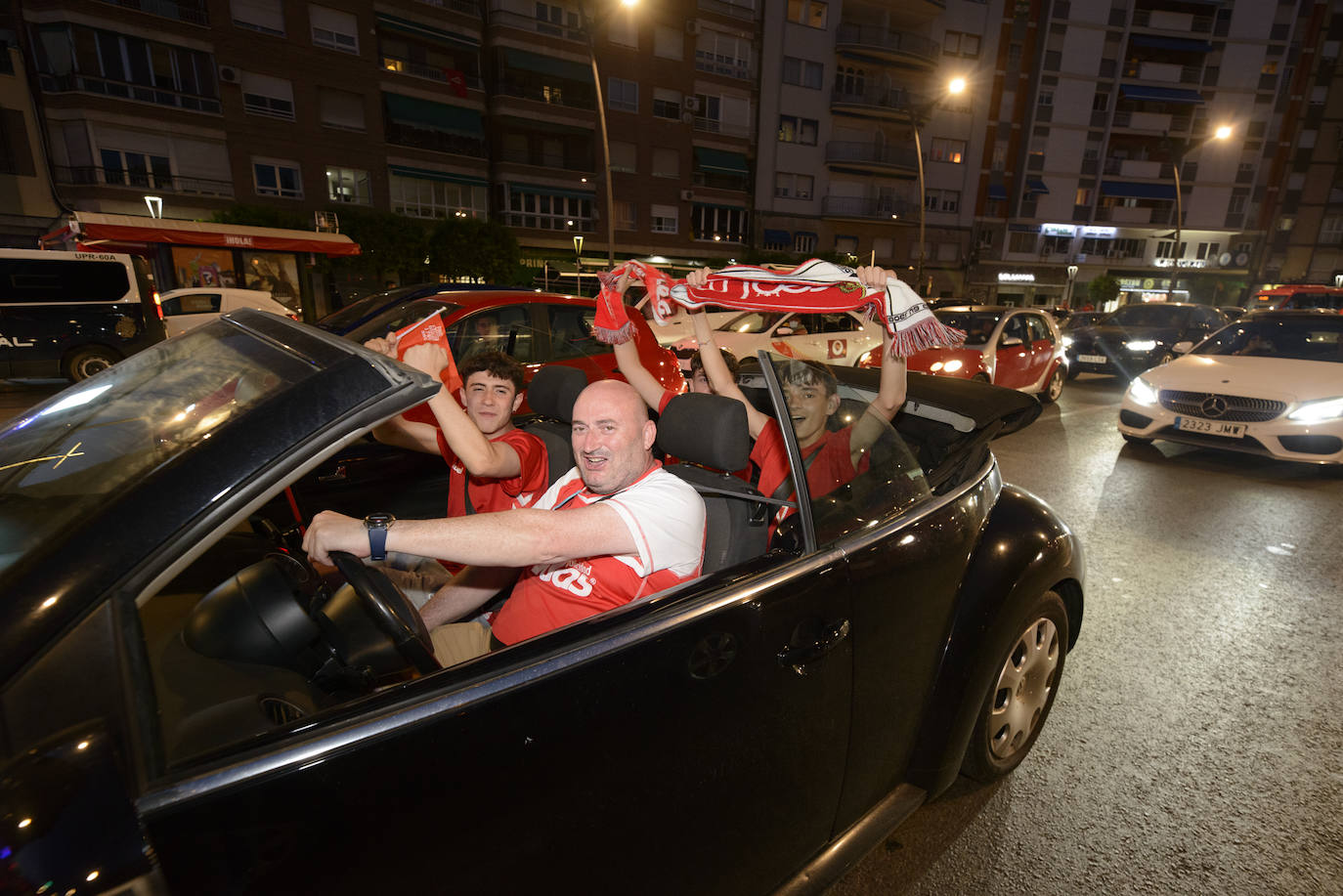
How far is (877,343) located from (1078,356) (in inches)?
201

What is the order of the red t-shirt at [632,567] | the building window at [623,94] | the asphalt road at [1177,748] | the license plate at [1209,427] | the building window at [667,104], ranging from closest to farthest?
the red t-shirt at [632,567] → the asphalt road at [1177,748] → the license plate at [1209,427] → the building window at [623,94] → the building window at [667,104]

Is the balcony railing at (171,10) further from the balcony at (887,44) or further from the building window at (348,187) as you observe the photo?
the balcony at (887,44)

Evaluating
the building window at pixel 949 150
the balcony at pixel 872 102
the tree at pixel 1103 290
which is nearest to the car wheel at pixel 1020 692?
the balcony at pixel 872 102

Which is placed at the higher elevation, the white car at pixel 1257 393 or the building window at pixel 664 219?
the building window at pixel 664 219

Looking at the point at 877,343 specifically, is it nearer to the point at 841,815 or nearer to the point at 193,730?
the point at 841,815

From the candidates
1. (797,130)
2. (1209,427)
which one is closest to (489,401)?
(1209,427)

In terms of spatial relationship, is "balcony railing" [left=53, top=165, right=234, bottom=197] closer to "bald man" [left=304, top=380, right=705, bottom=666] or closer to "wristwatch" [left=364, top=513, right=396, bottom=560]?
"bald man" [left=304, top=380, right=705, bottom=666]

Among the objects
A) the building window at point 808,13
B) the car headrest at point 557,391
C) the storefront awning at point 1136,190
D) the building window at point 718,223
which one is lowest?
the car headrest at point 557,391

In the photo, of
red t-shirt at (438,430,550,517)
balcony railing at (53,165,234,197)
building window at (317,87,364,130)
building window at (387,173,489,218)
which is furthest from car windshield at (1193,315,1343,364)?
building window at (317,87,364,130)

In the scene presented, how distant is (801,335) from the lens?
10.2 metres

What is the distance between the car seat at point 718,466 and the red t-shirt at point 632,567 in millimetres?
93

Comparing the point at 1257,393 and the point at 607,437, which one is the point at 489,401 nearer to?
the point at 607,437

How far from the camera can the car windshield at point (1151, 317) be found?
41.8 ft

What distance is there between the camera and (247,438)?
1138 mm
